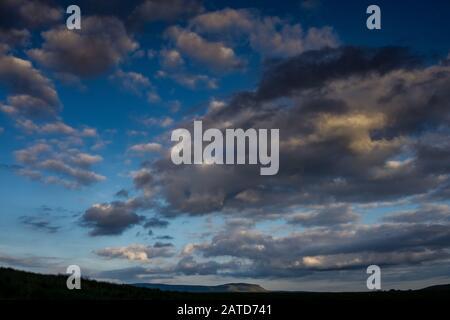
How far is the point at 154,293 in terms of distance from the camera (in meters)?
50.5
